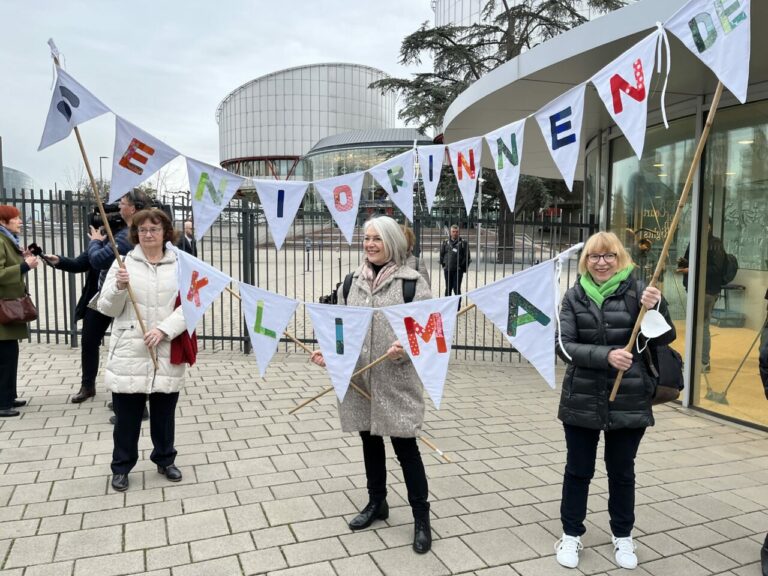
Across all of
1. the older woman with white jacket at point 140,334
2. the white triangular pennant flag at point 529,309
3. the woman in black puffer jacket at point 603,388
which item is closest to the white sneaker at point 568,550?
the woman in black puffer jacket at point 603,388

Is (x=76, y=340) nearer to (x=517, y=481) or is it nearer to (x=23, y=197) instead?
(x=23, y=197)

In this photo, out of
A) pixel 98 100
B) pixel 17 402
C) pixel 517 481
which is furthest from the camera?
pixel 17 402

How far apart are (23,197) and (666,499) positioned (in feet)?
28.2

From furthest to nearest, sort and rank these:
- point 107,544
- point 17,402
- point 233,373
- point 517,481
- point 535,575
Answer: point 233,373
point 17,402
point 517,481
point 107,544
point 535,575

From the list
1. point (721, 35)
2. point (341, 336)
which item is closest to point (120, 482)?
point (341, 336)

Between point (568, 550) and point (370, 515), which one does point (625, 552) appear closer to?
point (568, 550)

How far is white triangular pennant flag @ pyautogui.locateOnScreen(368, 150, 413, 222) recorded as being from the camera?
5.18 meters

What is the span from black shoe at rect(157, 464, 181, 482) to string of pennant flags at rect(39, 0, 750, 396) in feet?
3.51

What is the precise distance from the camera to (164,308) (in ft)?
12.8

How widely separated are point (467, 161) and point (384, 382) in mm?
2410

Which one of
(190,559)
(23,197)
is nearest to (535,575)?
(190,559)

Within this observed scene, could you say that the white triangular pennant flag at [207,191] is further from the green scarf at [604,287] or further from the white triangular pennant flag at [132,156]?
the green scarf at [604,287]

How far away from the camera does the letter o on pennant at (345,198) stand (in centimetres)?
506

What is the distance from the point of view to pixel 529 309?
3082 millimetres
